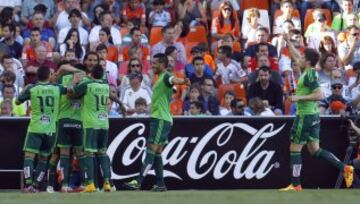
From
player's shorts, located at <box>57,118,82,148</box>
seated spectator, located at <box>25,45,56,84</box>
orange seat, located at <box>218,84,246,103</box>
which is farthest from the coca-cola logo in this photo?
seated spectator, located at <box>25,45,56,84</box>

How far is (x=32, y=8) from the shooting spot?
24.5m

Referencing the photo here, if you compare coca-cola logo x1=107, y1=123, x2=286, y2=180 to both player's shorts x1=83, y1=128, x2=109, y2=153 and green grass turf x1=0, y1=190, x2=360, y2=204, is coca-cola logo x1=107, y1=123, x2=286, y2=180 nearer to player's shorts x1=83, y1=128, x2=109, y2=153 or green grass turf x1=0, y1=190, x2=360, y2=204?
player's shorts x1=83, y1=128, x2=109, y2=153

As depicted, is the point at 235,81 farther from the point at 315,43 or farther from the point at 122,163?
the point at 122,163

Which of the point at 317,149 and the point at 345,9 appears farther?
the point at 345,9

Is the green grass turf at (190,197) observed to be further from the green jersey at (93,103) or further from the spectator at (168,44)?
the spectator at (168,44)

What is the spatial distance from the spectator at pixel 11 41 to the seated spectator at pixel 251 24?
14.0ft

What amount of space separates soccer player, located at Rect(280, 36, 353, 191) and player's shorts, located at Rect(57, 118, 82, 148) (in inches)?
121

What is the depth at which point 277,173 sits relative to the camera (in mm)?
20000

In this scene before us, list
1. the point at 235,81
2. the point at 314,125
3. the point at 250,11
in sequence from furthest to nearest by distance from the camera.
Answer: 1. the point at 250,11
2. the point at 235,81
3. the point at 314,125

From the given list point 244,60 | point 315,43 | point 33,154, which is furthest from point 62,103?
point 315,43

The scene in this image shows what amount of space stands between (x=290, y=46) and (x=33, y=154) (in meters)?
4.13

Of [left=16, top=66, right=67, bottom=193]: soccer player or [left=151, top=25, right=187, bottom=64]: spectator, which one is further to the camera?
[left=151, top=25, right=187, bottom=64]: spectator

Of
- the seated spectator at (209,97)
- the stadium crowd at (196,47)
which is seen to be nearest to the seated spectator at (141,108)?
the stadium crowd at (196,47)

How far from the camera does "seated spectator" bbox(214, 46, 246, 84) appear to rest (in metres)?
22.8
